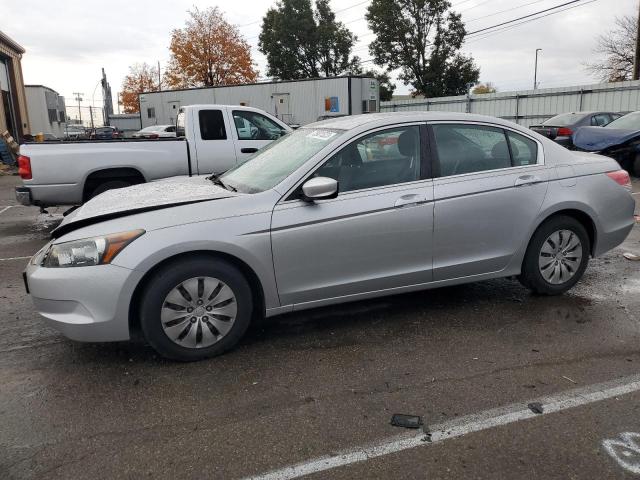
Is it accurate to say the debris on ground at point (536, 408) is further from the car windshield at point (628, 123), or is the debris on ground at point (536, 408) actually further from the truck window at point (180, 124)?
the car windshield at point (628, 123)

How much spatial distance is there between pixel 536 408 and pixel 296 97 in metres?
23.8

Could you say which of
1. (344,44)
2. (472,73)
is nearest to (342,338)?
(472,73)

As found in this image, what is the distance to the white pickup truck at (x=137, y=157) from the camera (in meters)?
7.48

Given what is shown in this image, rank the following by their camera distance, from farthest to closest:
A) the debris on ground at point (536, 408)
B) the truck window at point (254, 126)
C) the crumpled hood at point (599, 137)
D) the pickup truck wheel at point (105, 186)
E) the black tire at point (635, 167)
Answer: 1. the black tire at point (635, 167)
2. the crumpled hood at point (599, 137)
3. the truck window at point (254, 126)
4. the pickup truck wheel at point (105, 186)
5. the debris on ground at point (536, 408)

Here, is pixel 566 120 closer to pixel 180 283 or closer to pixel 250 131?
pixel 250 131

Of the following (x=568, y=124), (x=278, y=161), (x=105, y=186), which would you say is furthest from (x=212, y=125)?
(x=568, y=124)

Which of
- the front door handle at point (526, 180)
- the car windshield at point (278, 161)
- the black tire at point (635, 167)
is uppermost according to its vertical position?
the car windshield at point (278, 161)

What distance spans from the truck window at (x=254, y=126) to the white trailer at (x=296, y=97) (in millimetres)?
12130

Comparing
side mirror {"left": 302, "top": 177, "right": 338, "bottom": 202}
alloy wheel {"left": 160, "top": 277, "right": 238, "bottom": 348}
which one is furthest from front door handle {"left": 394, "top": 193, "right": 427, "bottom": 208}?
alloy wheel {"left": 160, "top": 277, "right": 238, "bottom": 348}

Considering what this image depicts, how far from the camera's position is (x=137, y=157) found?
7.80 meters

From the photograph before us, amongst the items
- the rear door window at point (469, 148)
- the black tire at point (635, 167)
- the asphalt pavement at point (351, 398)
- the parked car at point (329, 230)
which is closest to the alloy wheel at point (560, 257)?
the parked car at point (329, 230)

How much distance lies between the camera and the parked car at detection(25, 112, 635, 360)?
3.42 m

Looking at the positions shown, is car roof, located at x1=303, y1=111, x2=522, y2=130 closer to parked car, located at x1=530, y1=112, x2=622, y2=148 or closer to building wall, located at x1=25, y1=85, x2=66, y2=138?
parked car, located at x1=530, y1=112, x2=622, y2=148

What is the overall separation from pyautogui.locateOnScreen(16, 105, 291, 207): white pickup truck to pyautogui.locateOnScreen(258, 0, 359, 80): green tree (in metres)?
43.9
